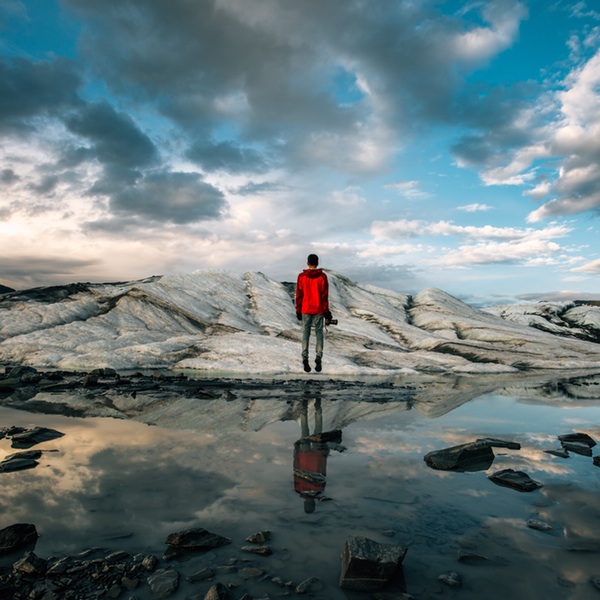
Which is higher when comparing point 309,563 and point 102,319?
point 102,319

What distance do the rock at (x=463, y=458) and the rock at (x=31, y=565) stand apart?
5.94 meters

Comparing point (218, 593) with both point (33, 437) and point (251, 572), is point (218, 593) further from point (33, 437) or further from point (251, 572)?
point (33, 437)

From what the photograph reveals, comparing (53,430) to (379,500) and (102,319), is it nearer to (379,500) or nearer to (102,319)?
(379,500)

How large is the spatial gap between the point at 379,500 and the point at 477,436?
570 cm

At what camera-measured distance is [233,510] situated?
18.6 ft

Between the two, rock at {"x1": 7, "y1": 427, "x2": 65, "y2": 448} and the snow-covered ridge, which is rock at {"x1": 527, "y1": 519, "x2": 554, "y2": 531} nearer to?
rock at {"x1": 7, "y1": 427, "x2": 65, "y2": 448}

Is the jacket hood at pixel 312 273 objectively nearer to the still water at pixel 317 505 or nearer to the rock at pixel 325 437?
the still water at pixel 317 505

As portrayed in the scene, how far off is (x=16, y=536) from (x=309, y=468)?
13.9 feet

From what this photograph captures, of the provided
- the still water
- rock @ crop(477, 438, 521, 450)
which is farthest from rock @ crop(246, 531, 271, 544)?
rock @ crop(477, 438, 521, 450)

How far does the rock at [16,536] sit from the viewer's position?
4668 mm

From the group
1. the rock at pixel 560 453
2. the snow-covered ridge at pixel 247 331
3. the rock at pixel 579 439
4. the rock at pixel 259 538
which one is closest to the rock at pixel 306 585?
the rock at pixel 259 538

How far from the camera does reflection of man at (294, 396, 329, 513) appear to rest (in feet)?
20.6

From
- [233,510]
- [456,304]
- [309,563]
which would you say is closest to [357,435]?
[233,510]

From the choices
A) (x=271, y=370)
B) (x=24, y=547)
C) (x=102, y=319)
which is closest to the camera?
(x=24, y=547)
